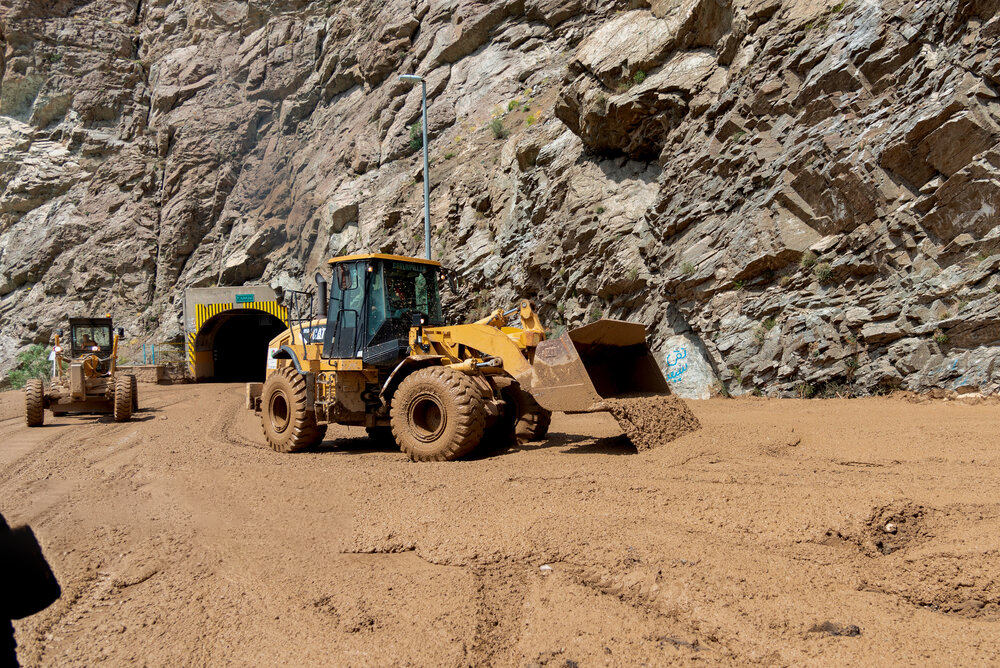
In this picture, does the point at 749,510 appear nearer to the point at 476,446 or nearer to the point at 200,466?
the point at 476,446

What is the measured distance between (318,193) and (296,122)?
723 cm

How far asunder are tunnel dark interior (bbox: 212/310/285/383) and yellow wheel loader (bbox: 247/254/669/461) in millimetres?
20867

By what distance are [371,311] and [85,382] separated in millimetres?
9469

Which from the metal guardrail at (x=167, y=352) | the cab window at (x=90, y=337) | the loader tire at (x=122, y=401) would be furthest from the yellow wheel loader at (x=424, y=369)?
the metal guardrail at (x=167, y=352)

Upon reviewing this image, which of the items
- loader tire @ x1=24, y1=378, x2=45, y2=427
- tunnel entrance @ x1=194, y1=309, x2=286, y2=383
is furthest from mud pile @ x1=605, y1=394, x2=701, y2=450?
tunnel entrance @ x1=194, y1=309, x2=286, y2=383

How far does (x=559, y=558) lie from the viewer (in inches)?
161

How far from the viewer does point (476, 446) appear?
766 centimetres

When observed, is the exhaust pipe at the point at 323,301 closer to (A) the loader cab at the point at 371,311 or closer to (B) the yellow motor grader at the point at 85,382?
(A) the loader cab at the point at 371,311

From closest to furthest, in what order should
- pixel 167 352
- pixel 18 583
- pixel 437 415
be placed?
pixel 18 583 → pixel 437 415 → pixel 167 352

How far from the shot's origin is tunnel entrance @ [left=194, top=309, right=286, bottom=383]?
2908cm

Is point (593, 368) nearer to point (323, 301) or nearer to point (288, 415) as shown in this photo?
point (323, 301)

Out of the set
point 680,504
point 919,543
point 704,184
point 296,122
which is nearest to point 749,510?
point 680,504

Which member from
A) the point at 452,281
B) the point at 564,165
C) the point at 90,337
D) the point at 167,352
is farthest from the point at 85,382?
the point at 167,352

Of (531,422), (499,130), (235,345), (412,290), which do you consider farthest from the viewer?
(235,345)
